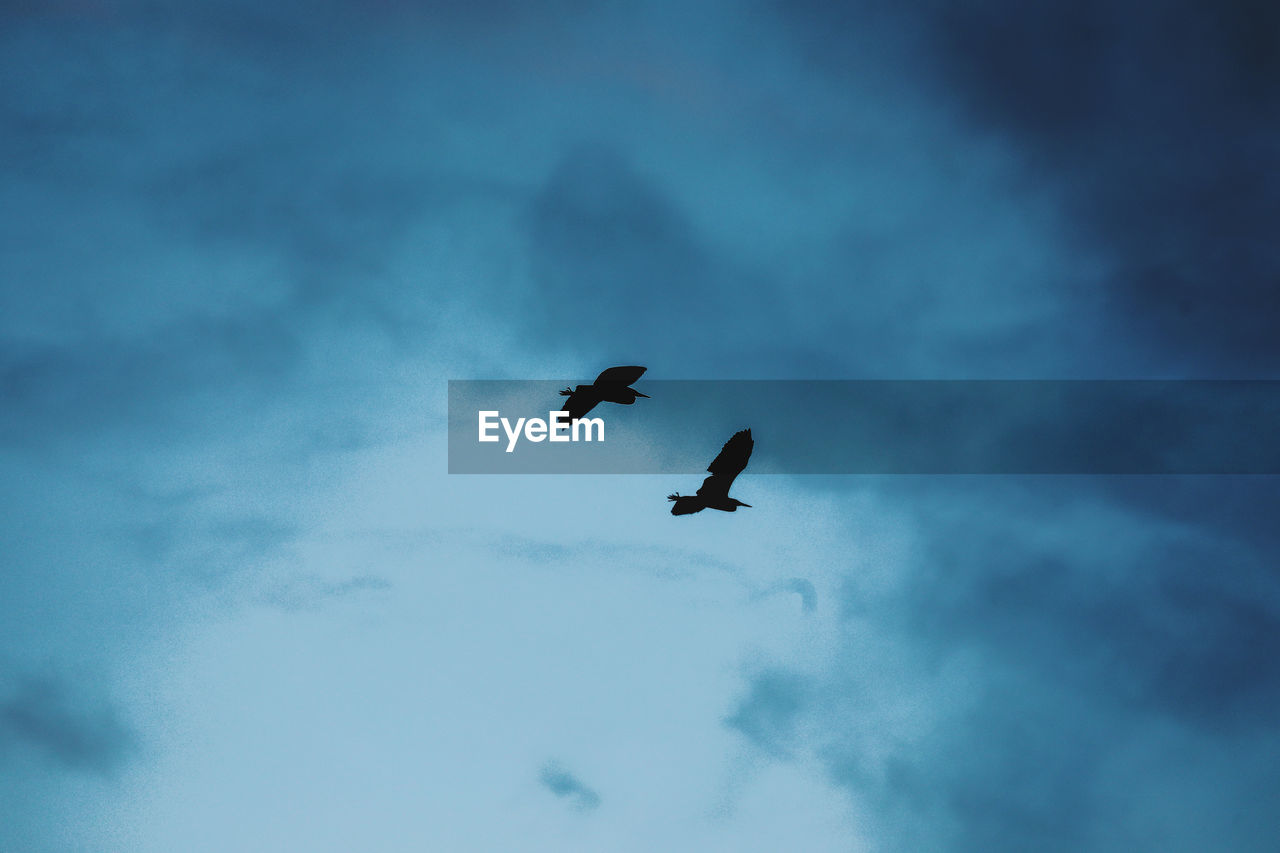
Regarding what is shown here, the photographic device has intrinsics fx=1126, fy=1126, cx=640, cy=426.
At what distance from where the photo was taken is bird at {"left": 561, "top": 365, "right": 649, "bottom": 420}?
238ft

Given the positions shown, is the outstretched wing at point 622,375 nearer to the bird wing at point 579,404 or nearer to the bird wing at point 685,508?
the bird wing at point 579,404

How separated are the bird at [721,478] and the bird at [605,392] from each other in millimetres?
6783

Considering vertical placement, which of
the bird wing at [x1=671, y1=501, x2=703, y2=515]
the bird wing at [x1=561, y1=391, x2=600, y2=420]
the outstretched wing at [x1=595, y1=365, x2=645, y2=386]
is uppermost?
the outstretched wing at [x1=595, y1=365, x2=645, y2=386]

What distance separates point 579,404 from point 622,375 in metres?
3.55

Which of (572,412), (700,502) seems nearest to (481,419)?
(572,412)

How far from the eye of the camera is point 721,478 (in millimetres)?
71562

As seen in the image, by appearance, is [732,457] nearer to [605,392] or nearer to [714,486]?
[714,486]

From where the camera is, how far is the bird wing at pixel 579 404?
237 ft

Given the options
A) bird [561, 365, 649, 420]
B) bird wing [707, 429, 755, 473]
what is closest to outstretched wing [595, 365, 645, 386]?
bird [561, 365, 649, 420]

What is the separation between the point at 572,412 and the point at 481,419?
45.4 feet

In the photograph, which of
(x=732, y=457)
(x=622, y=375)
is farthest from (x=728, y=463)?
(x=622, y=375)

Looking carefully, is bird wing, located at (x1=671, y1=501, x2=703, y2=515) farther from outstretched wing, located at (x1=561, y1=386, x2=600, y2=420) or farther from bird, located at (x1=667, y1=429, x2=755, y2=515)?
outstretched wing, located at (x1=561, y1=386, x2=600, y2=420)

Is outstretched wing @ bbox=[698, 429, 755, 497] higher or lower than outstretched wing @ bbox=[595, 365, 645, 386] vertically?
lower

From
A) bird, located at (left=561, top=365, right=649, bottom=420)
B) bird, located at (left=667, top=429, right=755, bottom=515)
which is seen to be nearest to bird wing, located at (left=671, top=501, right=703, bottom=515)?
bird, located at (left=667, top=429, right=755, bottom=515)
